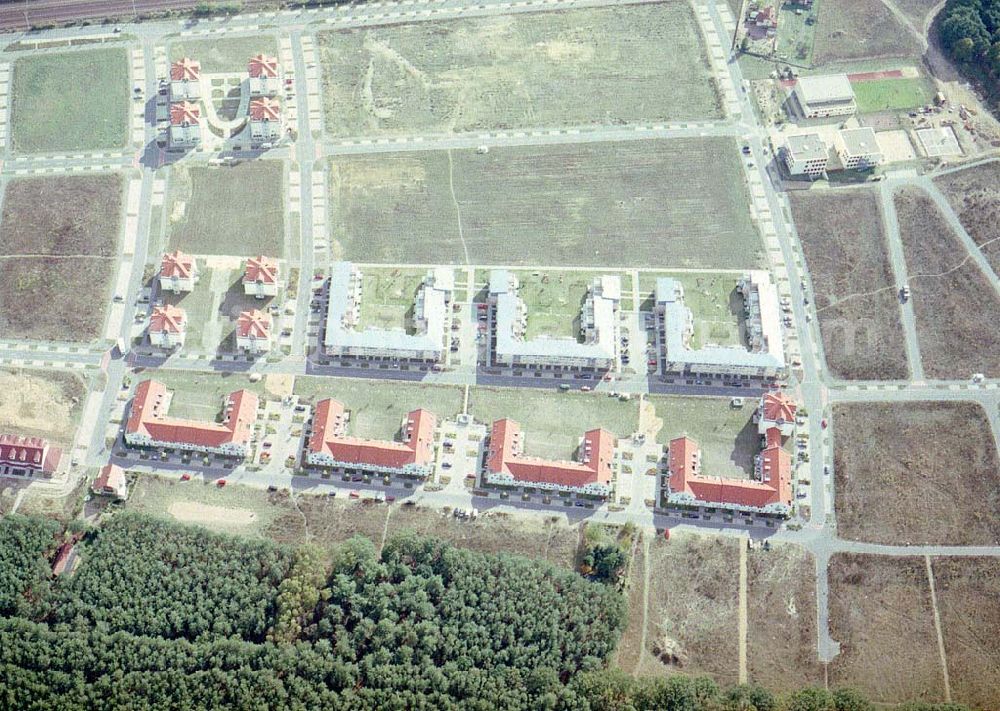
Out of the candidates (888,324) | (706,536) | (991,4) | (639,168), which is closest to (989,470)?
(888,324)

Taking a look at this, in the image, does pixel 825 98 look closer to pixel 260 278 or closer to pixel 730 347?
pixel 730 347

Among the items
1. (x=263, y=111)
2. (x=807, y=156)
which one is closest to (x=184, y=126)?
(x=263, y=111)

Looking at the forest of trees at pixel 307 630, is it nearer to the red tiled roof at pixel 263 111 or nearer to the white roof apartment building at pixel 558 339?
the white roof apartment building at pixel 558 339

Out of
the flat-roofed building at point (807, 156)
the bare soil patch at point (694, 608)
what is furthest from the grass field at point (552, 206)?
the bare soil patch at point (694, 608)

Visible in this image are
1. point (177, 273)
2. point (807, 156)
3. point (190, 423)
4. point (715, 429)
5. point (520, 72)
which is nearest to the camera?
point (190, 423)

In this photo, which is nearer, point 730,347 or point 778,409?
point 778,409

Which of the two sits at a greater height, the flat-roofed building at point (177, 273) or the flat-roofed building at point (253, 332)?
the flat-roofed building at point (177, 273)
